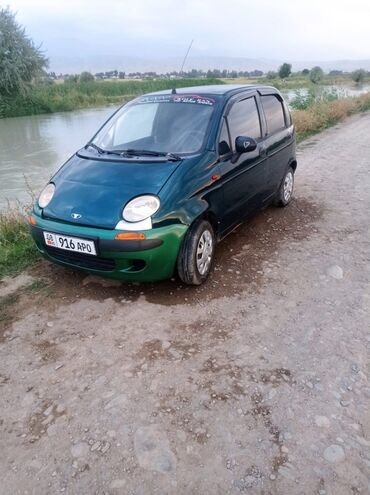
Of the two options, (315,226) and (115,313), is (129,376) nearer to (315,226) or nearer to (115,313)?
(115,313)

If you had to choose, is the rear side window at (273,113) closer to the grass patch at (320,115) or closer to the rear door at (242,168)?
the rear door at (242,168)

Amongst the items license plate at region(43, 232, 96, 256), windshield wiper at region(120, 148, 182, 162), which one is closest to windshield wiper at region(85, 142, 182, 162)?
windshield wiper at region(120, 148, 182, 162)

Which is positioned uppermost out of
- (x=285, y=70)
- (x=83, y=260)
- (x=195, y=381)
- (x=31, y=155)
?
(x=285, y=70)

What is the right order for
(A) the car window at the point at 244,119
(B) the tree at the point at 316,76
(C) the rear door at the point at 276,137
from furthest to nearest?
(B) the tree at the point at 316,76 → (C) the rear door at the point at 276,137 → (A) the car window at the point at 244,119

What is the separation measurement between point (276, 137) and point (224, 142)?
145cm

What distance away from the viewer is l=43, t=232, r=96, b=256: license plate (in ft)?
10.9

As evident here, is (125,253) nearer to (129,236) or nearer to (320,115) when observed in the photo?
(129,236)

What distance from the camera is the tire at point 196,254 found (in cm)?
353

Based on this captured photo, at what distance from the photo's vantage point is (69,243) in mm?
3408

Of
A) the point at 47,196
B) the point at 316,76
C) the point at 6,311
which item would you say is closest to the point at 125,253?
the point at 47,196

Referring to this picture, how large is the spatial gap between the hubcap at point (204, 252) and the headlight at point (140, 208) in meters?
0.58

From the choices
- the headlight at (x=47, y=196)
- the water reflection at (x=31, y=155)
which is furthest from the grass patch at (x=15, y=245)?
the water reflection at (x=31, y=155)

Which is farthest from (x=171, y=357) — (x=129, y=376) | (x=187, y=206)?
(x=187, y=206)

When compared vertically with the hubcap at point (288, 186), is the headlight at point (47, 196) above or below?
above
